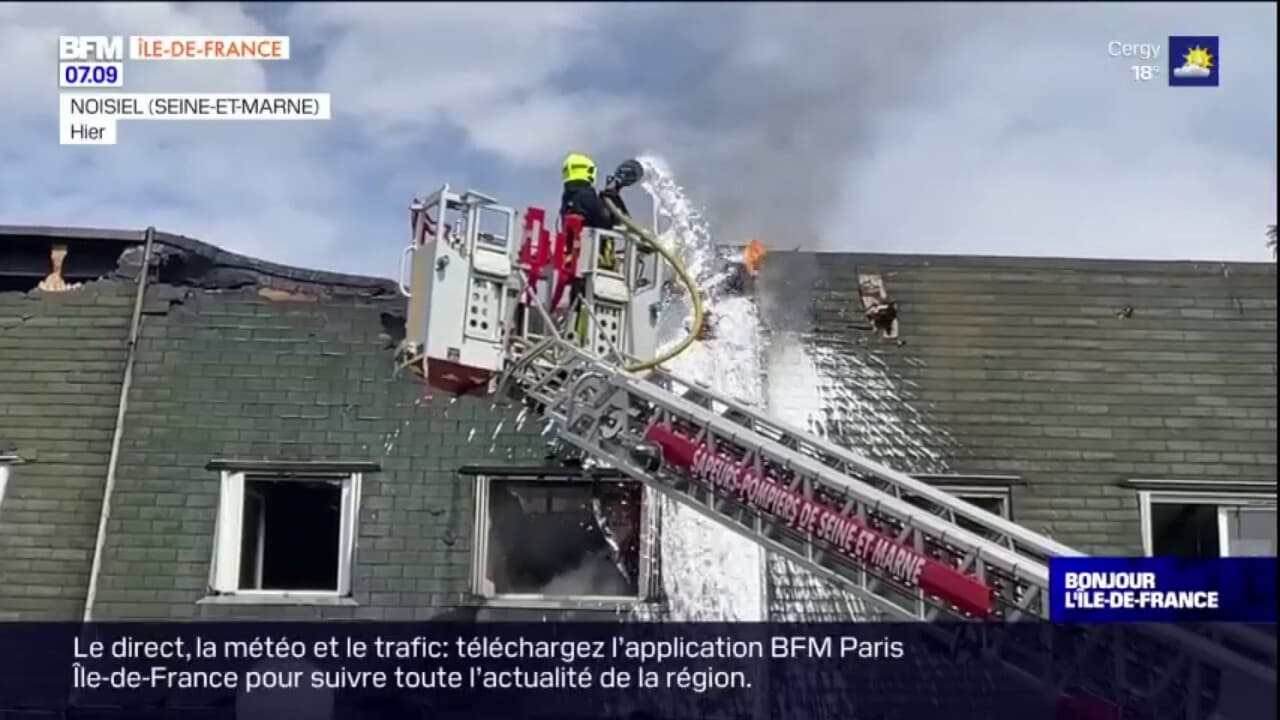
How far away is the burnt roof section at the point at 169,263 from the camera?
5.57m

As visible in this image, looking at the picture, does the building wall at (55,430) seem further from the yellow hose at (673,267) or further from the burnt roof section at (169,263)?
the yellow hose at (673,267)

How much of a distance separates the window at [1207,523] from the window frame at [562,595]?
1.73 m

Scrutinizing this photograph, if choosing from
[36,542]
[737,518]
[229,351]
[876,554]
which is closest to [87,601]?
[36,542]

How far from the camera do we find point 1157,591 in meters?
4.46

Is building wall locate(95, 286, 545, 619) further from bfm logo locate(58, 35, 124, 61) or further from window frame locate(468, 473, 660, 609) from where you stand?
bfm logo locate(58, 35, 124, 61)

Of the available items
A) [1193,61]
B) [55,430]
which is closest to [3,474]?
[55,430]

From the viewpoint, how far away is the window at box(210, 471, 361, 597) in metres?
5.25

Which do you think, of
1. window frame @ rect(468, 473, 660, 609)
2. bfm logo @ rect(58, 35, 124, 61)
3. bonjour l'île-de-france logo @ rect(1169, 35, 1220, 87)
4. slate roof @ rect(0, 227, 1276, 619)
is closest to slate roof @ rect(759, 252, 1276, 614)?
slate roof @ rect(0, 227, 1276, 619)

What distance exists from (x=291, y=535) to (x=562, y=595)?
100 centimetres

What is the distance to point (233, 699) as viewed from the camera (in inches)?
194

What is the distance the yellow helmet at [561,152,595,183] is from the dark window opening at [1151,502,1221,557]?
232cm

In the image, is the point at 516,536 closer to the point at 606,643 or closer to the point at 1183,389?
the point at 606,643

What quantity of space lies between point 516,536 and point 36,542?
66.0 inches

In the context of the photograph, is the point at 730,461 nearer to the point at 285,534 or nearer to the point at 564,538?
the point at 564,538
